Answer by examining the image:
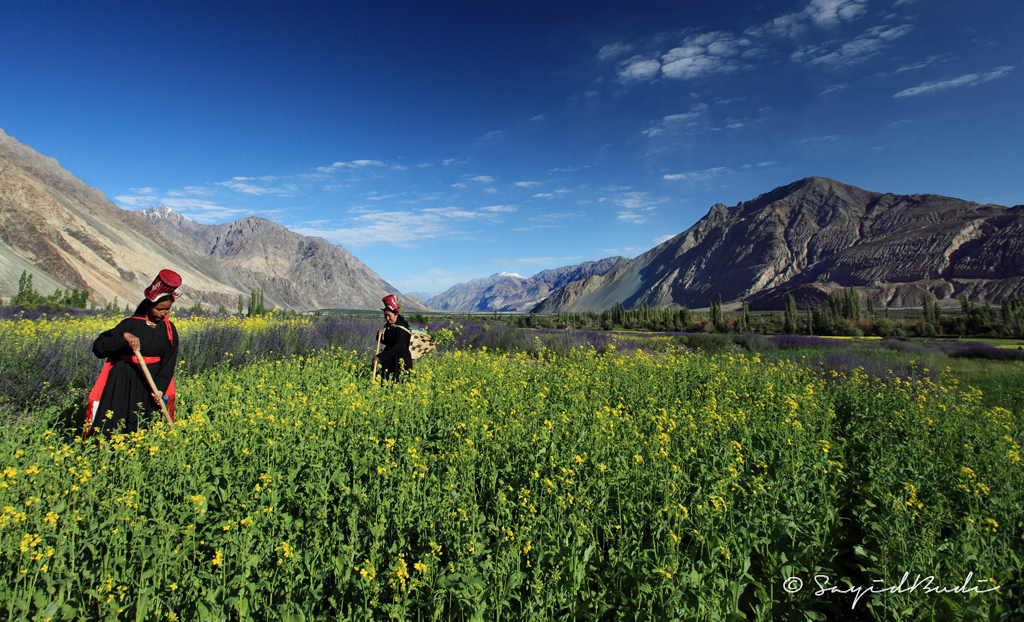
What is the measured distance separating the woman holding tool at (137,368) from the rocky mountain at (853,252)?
126 m

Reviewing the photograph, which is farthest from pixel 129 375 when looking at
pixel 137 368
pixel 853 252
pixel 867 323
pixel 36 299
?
pixel 853 252

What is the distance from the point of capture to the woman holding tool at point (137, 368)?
4.55 metres

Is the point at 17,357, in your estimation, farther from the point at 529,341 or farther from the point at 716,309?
the point at 716,309

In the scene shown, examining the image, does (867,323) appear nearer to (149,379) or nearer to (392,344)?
(392,344)

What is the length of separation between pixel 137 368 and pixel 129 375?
0.33ft

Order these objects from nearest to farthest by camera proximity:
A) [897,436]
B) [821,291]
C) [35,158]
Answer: [897,436] < [821,291] < [35,158]

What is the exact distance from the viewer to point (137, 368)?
480 cm

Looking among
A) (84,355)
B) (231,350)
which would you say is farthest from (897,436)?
(84,355)

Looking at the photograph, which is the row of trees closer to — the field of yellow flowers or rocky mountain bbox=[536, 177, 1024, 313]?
the field of yellow flowers

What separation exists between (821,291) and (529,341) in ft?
390

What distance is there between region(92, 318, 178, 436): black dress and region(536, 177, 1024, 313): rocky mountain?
12638 cm

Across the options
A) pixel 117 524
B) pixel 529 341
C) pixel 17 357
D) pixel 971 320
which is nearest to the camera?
pixel 117 524

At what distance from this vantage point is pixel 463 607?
2.49 meters

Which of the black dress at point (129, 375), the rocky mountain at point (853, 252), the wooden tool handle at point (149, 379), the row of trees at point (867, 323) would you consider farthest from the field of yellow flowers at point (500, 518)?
the rocky mountain at point (853, 252)
